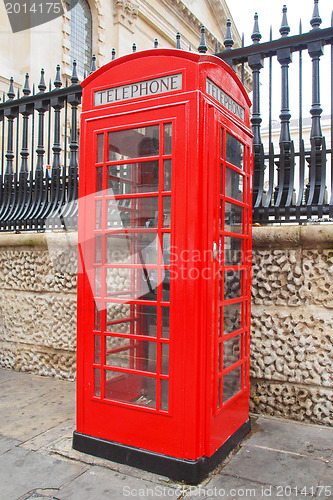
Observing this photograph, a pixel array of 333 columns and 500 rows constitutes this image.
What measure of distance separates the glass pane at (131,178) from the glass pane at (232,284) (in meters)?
0.78

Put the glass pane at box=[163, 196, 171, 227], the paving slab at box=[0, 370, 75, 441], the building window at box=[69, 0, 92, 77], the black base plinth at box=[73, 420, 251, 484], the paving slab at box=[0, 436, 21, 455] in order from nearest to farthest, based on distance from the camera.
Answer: the black base plinth at box=[73, 420, 251, 484] → the glass pane at box=[163, 196, 171, 227] → the paving slab at box=[0, 436, 21, 455] → the paving slab at box=[0, 370, 75, 441] → the building window at box=[69, 0, 92, 77]

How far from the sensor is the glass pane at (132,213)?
2.60 m

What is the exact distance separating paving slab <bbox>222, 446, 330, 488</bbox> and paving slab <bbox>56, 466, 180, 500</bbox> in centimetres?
44

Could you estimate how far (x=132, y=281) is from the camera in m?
2.86

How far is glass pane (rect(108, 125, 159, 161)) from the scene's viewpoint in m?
2.57

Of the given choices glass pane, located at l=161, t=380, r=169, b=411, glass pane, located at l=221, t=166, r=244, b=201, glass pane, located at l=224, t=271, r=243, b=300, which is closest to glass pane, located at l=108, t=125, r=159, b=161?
glass pane, located at l=221, t=166, r=244, b=201

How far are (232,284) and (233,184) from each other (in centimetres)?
68

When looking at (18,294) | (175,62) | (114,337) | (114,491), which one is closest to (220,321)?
(114,337)

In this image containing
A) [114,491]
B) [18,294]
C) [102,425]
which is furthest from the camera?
[18,294]

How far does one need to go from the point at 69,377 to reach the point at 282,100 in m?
3.34

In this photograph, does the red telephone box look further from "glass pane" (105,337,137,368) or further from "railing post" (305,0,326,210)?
"railing post" (305,0,326,210)

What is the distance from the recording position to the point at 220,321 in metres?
2.58

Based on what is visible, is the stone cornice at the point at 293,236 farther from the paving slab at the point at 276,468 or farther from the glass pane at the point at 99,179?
the paving slab at the point at 276,468

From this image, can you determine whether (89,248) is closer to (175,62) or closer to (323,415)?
(175,62)
